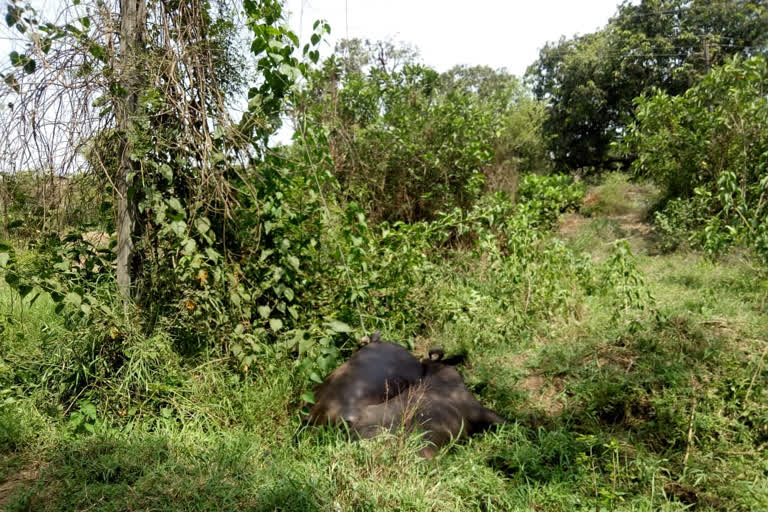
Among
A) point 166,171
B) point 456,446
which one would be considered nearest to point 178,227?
point 166,171

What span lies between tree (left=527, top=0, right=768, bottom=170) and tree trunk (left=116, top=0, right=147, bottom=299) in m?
14.6

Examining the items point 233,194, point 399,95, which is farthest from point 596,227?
point 233,194

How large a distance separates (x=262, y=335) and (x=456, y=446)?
128cm

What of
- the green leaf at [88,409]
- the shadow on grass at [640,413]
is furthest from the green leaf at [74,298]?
the shadow on grass at [640,413]

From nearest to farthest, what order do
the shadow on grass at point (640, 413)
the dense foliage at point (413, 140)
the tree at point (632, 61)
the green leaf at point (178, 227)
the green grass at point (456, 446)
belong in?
1. the green grass at point (456, 446)
2. the shadow on grass at point (640, 413)
3. the green leaf at point (178, 227)
4. the dense foliage at point (413, 140)
5. the tree at point (632, 61)

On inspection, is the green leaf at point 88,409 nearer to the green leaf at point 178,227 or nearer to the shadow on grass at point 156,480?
the shadow on grass at point 156,480

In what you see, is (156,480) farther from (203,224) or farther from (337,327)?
(203,224)

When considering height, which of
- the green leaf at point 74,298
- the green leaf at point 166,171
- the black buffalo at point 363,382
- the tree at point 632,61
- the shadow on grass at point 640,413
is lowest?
the shadow on grass at point 640,413

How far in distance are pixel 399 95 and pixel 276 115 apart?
12.9ft

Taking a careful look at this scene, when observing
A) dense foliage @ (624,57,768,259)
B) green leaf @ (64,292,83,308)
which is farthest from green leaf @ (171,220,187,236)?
dense foliage @ (624,57,768,259)

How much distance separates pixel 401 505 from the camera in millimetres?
1839

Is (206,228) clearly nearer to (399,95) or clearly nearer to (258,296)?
(258,296)

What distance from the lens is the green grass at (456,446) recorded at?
1.97 metres

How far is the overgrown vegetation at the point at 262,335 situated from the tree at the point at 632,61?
43.6ft
